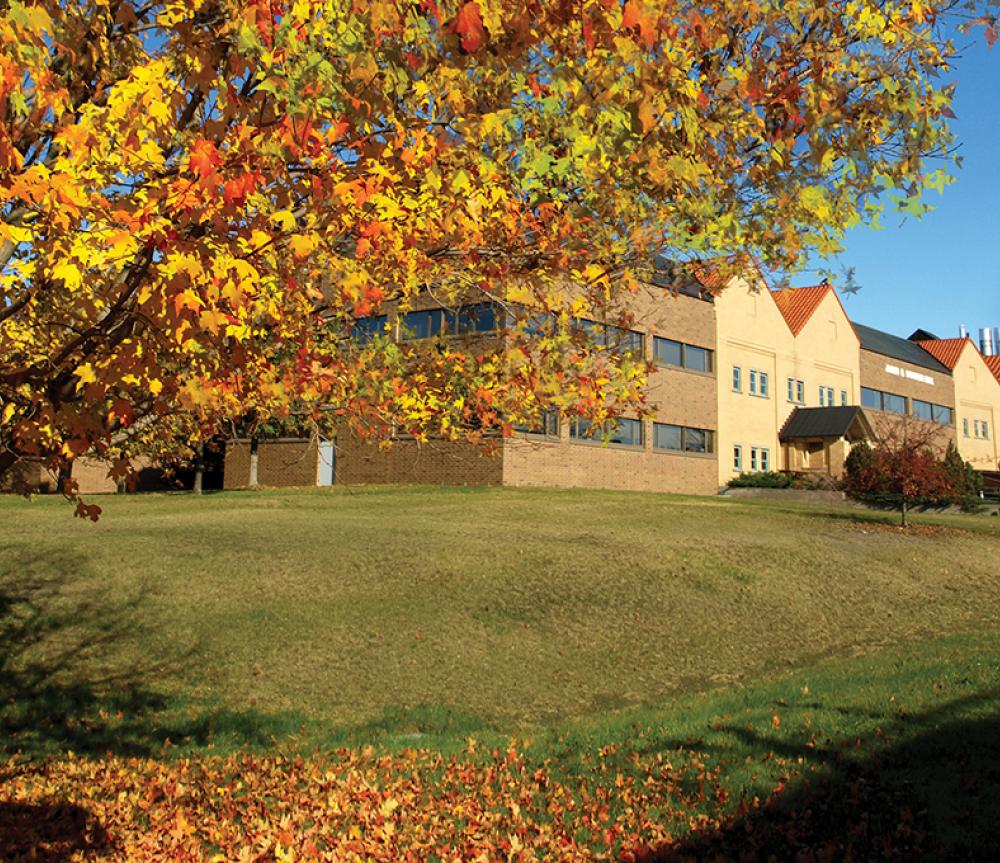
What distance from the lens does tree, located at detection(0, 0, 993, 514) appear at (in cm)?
394

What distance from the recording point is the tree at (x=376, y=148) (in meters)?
3.94

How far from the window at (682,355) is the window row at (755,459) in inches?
173

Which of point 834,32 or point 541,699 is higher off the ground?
point 834,32

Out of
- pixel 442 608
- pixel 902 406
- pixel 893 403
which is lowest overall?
pixel 442 608

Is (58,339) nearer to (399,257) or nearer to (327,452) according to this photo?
(399,257)

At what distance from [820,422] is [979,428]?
85.2 ft

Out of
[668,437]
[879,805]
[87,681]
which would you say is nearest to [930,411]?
[668,437]

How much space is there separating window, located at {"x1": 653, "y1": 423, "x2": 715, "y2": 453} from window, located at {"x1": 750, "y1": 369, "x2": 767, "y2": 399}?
4.86 meters

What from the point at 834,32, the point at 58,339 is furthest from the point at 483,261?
the point at 58,339

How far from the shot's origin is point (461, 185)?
14.0 feet

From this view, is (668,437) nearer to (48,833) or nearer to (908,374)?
(908,374)

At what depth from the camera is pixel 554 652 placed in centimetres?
1279

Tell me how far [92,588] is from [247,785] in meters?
8.24

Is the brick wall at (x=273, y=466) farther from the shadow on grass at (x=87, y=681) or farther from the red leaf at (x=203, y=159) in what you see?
the red leaf at (x=203, y=159)
